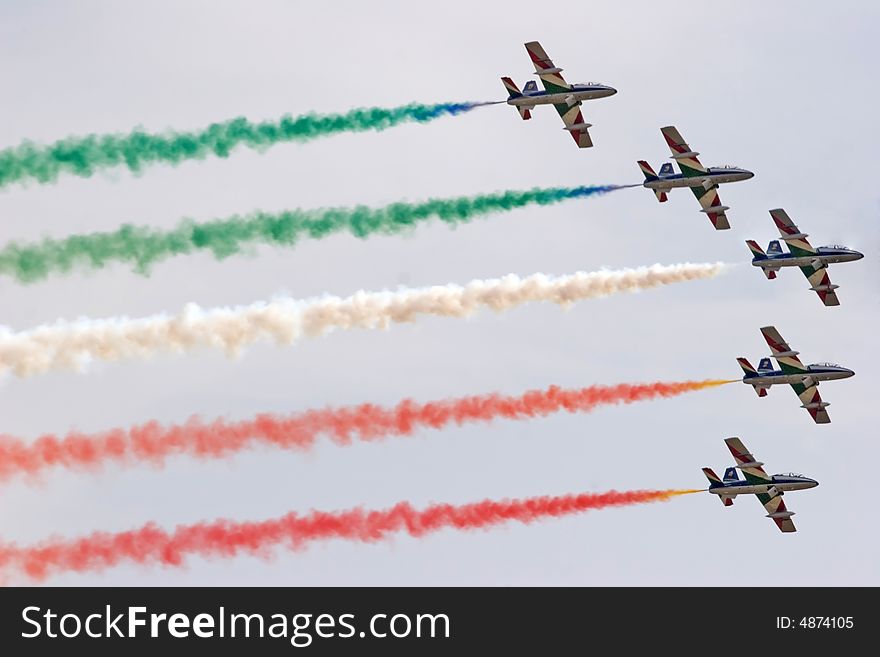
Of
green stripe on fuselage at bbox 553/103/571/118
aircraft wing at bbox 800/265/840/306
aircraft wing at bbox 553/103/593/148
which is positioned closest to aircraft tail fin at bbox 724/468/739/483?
aircraft wing at bbox 800/265/840/306

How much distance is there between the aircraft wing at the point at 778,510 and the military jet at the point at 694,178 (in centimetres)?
1670

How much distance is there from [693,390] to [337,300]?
2147 centimetres

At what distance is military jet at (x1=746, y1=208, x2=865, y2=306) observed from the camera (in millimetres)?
124875

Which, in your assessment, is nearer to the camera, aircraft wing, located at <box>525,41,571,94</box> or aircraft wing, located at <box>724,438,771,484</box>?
aircraft wing, located at <box>525,41,571,94</box>

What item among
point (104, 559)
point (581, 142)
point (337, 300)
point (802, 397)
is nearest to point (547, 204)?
point (581, 142)

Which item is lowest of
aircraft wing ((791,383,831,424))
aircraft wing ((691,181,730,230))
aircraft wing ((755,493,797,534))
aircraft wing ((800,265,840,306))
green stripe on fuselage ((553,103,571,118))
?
aircraft wing ((755,493,797,534))

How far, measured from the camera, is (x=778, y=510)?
129750mm

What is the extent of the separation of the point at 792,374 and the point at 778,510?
8815mm

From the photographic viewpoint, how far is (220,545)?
97438mm

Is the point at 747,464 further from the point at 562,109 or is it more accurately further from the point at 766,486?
the point at 562,109

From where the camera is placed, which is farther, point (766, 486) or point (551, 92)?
point (766, 486)

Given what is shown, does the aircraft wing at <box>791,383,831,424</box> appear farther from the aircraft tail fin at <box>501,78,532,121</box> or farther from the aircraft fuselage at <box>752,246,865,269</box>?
the aircraft tail fin at <box>501,78,532,121</box>

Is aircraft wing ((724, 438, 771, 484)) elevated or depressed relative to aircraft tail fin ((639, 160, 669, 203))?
depressed

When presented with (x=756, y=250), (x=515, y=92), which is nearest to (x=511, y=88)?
(x=515, y=92)
